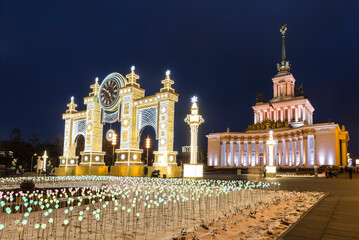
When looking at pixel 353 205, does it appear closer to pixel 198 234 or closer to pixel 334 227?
pixel 334 227

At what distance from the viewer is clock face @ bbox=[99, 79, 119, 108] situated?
29.6 m

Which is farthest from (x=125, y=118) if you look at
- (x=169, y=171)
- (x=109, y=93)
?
(x=169, y=171)

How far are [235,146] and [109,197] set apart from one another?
195ft

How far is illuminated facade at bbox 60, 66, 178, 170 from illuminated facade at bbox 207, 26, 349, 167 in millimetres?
39325

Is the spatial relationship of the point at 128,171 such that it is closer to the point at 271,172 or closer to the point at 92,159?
the point at 92,159

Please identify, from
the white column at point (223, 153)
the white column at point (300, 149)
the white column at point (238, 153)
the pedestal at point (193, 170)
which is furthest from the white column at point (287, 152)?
the pedestal at point (193, 170)

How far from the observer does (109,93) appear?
30.2 m

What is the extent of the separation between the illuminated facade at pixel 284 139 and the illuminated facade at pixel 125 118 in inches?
1548

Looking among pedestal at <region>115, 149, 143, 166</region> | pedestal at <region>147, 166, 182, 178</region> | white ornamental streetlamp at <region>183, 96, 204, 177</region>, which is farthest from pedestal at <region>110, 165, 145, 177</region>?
white ornamental streetlamp at <region>183, 96, 204, 177</region>

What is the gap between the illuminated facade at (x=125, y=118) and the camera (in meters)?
25.0

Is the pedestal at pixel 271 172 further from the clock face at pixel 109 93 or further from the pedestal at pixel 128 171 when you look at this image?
the clock face at pixel 109 93

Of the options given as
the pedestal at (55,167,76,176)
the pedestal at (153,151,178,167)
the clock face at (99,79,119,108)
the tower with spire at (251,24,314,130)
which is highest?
the tower with spire at (251,24,314,130)

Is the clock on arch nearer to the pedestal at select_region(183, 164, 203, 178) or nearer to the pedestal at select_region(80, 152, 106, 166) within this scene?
the pedestal at select_region(80, 152, 106, 166)

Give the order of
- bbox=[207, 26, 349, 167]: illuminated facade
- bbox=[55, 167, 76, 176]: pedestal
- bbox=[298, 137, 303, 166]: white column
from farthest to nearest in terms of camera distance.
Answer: bbox=[298, 137, 303, 166]: white column → bbox=[207, 26, 349, 167]: illuminated facade → bbox=[55, 167, 76, 176]: pedestal
